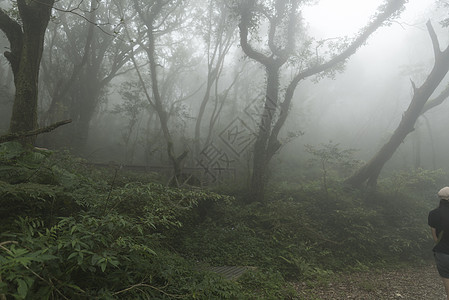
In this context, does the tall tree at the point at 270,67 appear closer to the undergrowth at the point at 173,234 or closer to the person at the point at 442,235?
the undergrowth at the point at 173,234

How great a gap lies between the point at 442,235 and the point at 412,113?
25.6ft

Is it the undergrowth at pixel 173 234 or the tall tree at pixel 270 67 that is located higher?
the tall tree at pixel 270 67

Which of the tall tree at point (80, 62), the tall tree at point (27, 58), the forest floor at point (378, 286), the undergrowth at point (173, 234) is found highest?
the tall tree at point (80, 62)

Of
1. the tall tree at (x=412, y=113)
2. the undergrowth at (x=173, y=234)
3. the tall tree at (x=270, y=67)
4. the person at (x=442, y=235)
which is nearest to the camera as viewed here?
the undergrowth at (x=173, y=234)

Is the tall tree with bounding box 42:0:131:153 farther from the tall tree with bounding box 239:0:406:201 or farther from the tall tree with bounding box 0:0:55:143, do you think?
the tall tree with bounding box 0:0:55:143

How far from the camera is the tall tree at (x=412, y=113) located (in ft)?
32.8

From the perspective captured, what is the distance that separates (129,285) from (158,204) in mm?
1391

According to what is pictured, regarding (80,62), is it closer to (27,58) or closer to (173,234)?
(27,58)

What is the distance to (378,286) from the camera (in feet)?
17.1

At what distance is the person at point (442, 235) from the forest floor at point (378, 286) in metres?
1.08

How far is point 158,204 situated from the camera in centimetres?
382

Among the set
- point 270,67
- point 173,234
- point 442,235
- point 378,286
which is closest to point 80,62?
point 270,67

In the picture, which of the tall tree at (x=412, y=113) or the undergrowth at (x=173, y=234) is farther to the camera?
the tall tree at (x=412, y=113)

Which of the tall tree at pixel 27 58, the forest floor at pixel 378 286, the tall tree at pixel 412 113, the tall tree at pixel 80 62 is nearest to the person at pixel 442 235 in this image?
the forest floor at pixel 378 286
